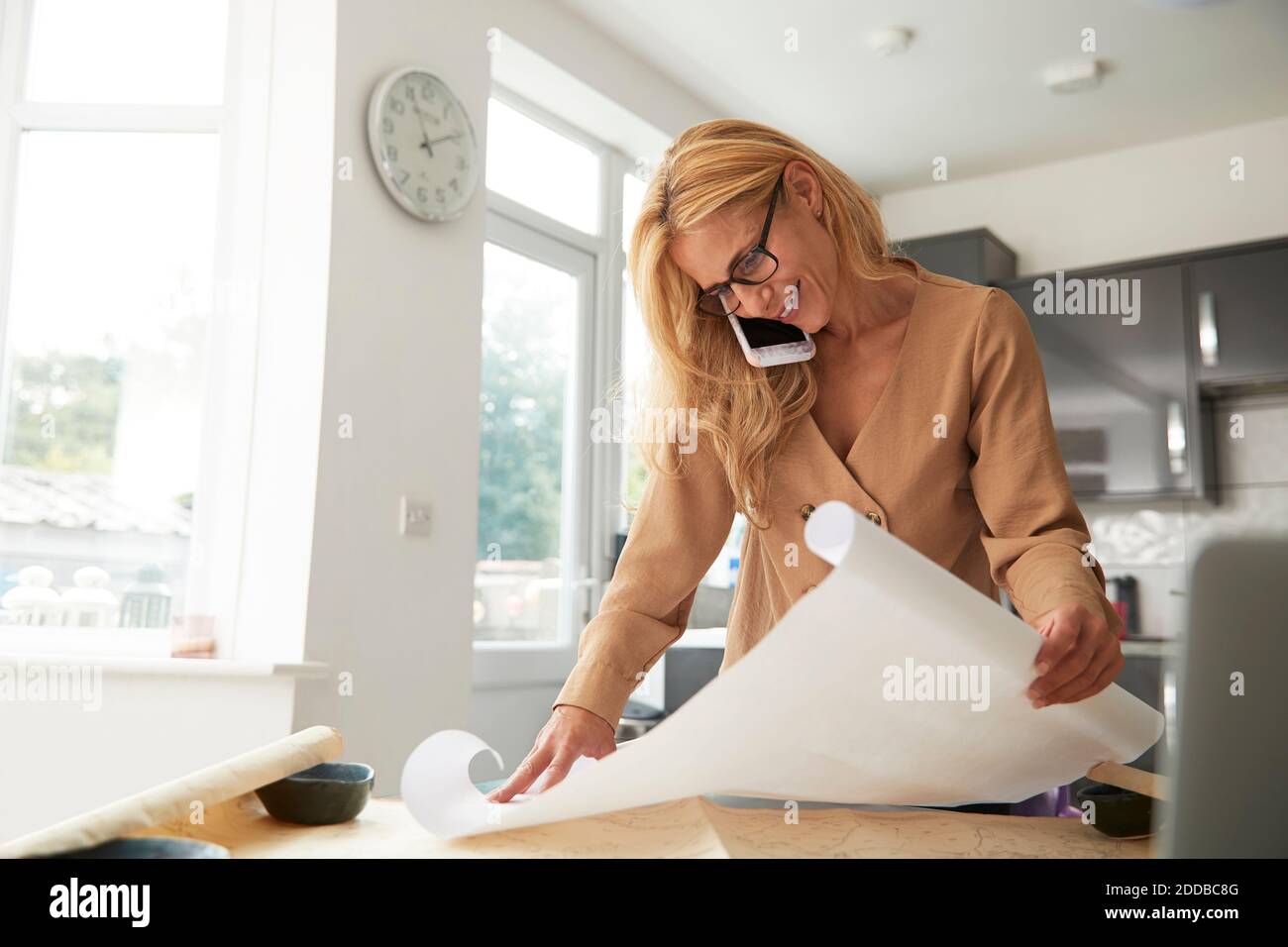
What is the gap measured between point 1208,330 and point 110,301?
13.1 feet

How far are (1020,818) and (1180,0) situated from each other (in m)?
3.63

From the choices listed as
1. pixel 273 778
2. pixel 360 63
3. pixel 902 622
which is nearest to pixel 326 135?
pixel 360 63

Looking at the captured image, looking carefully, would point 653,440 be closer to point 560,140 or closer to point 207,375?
point 207,375

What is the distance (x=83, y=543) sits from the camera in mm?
2846

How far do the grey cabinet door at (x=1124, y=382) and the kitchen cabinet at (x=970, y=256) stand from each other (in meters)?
0.33

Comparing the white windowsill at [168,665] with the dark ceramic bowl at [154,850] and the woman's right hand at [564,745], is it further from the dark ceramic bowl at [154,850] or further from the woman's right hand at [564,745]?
the dark ceramic bowl at [154,850]

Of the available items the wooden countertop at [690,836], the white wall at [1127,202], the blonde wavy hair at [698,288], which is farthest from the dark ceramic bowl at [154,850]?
the white wall at [1127,202]

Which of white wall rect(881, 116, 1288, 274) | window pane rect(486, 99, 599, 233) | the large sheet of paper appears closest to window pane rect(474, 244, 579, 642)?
window pane rect(486, 99, 599, 233)

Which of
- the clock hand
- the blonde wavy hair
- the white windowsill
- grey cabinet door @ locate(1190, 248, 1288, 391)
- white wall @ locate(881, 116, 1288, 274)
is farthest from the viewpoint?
white wall @ locate(881, 116, 1288, 274)

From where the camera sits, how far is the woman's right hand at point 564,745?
944mm

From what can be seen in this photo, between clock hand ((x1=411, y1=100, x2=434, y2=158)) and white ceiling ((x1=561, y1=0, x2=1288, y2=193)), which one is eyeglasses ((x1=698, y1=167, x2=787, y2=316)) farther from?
white ceiling ((x1=561, y1=0, x2=1288, y2=193))

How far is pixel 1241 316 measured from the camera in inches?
165

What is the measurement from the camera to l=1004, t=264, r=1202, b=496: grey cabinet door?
169 inches

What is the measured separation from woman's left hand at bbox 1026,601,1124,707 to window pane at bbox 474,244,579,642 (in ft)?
9.88
